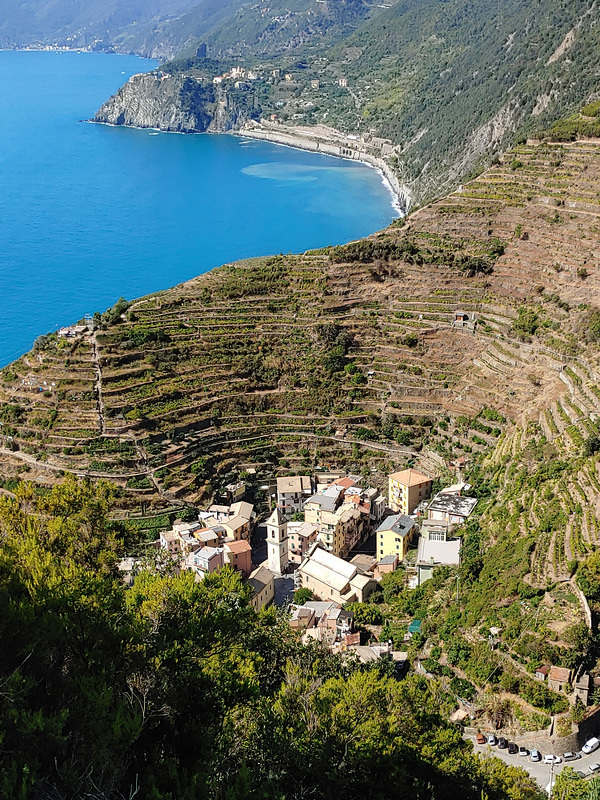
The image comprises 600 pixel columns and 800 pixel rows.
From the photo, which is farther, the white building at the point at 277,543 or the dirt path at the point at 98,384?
the dirt path at the point at 98,384

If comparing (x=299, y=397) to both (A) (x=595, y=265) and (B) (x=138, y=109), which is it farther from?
(B) (x=138, y=109)

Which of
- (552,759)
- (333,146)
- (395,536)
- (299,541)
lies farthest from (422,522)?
(333,146)

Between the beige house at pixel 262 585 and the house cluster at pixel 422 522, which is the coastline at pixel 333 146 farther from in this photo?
the beige house at pixel 262 585

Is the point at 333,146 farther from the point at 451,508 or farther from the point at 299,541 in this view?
the point at 451,508

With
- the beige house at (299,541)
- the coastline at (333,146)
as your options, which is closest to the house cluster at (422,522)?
the beige house at (299,541)

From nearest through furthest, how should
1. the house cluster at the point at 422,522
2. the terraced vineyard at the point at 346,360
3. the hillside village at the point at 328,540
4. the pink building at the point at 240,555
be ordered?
the hillside village at the point at 328,540 < the house cluster at the point at 422,522 < the pink building at the point at 240,555 < the terraced vineyard at the point at 346,360

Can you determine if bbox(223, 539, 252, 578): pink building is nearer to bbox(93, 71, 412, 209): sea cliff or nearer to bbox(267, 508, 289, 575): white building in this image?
bbox(267, 508, 289, 575): white building
